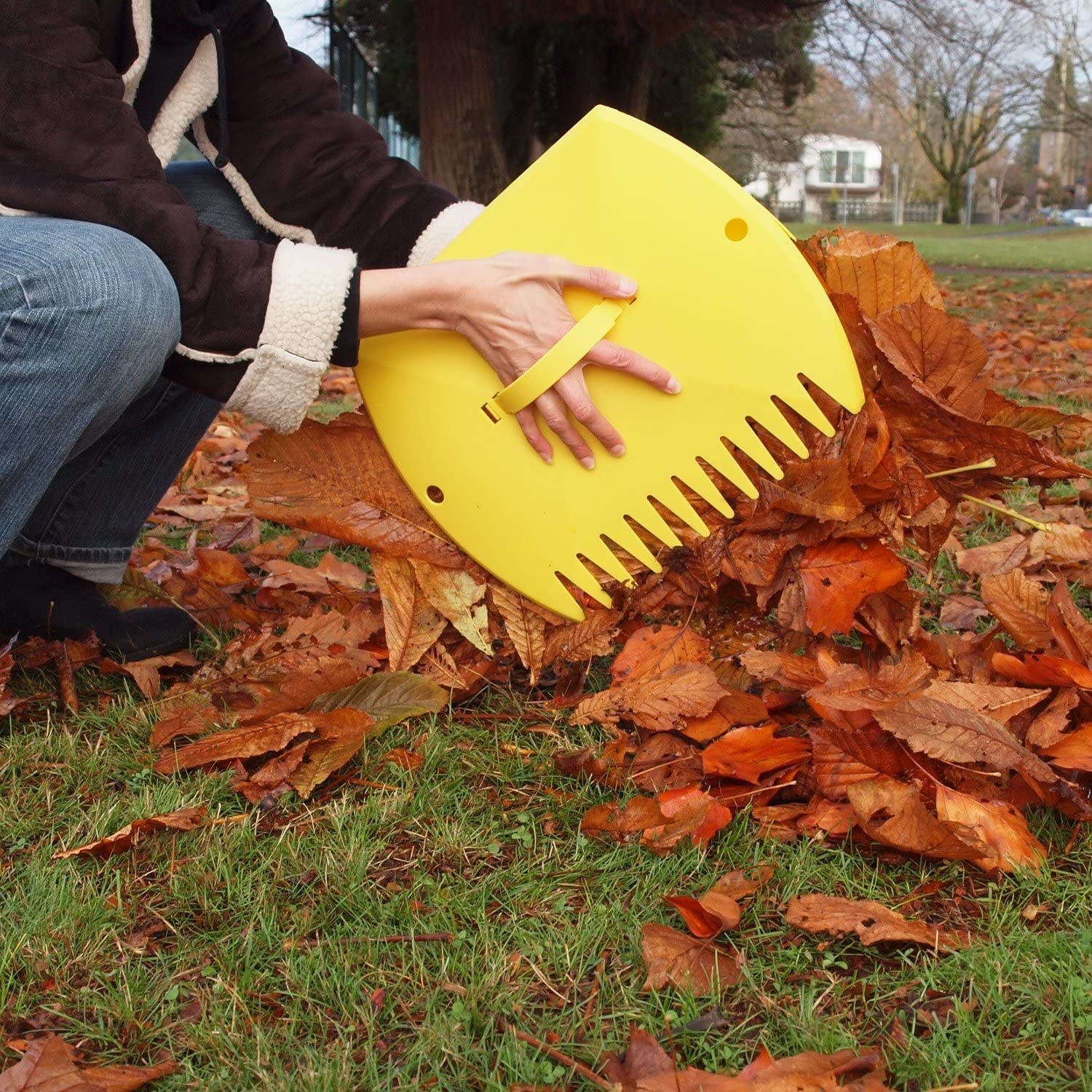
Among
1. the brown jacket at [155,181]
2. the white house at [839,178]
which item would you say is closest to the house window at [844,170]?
the white house at [839,178]

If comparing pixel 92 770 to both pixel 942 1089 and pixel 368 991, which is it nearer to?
pixel 368 991

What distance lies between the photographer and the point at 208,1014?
1.19 m

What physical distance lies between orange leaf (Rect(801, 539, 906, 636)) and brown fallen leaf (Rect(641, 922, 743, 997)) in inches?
22.4

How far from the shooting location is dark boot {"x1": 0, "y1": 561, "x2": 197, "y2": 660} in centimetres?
211

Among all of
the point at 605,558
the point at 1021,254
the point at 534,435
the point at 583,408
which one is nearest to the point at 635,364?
the point at 583,408

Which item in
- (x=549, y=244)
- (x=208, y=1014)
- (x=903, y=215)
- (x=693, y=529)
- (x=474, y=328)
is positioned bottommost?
(x=208, y=1014)

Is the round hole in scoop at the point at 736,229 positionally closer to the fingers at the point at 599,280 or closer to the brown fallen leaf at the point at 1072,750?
the fingers at the point at 599,280

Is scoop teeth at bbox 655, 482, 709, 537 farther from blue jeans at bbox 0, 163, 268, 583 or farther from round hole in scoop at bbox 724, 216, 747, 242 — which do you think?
blue jeans at bbox 0, 163, 268, 583

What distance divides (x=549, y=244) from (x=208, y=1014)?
119 centimetres

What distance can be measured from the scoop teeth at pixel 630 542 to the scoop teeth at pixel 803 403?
0.33m

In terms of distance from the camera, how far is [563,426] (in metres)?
1.69

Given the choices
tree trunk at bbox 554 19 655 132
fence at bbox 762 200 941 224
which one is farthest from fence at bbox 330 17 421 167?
fence at bbox 762 200 941 224

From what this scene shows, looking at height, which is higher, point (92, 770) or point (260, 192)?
point (260, 192)

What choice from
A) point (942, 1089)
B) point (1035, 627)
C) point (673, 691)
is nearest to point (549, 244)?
point (673, 691)
